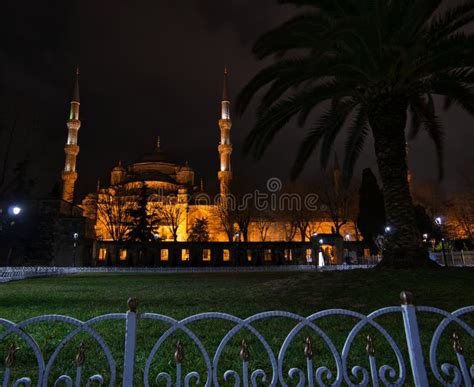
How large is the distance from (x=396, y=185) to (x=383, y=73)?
306 cm

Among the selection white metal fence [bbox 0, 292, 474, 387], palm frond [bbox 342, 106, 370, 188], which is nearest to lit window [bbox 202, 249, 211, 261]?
palm frond [bbox 342, 106, 370, 188]

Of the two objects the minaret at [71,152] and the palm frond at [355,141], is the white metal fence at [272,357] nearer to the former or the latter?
the palm frond at [355,141]

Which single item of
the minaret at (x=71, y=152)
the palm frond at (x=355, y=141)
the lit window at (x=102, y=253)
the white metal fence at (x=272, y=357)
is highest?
the minaret at (x=71, y=152)

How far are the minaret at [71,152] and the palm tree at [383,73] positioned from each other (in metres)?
47.7

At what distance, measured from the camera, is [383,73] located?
990cm

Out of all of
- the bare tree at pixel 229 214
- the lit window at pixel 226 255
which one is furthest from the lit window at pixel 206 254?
the bare tree at pixel 229 214

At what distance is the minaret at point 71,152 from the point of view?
52719 millimetres

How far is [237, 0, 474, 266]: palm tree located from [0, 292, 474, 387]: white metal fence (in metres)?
4.83

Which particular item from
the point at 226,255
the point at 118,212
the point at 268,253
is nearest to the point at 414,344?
the point at 268,253

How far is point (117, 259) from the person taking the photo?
3981cm

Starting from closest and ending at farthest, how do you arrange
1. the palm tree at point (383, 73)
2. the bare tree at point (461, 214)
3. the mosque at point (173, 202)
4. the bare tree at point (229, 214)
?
the palm tree at point (383, 73)
the bare tree at point (461, 214)
the bare tree at point (229, 214)
the mosque at point (173, 202)

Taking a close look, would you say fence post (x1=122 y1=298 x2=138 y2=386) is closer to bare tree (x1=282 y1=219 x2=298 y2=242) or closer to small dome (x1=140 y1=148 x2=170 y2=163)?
bare tree (x1=282 y1=219 x2=298 y2=242)

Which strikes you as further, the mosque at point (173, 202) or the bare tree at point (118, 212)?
the mosque at point (173, 202)

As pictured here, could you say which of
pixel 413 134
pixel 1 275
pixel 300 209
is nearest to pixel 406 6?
pixel 413 134
